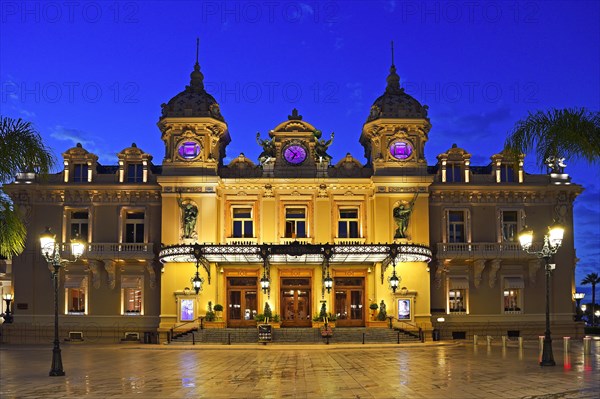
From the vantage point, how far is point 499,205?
4888cm

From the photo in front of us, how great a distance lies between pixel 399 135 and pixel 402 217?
533 centimetres

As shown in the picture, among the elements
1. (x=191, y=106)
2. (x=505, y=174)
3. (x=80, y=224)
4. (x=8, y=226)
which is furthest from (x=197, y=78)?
(x=8, y=226)

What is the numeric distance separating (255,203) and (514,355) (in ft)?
70.7

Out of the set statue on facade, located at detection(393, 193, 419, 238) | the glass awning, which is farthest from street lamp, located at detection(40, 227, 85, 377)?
statue on facade, located at detection(393, 193, 419, 238)

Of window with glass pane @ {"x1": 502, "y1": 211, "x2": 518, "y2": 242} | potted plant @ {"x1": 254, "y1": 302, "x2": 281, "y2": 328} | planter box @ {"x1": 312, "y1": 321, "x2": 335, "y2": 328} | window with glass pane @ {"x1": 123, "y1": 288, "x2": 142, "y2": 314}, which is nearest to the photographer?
potted plant @ {"x1": 254, "y1": 302, "x2": 281, "y2": 328}

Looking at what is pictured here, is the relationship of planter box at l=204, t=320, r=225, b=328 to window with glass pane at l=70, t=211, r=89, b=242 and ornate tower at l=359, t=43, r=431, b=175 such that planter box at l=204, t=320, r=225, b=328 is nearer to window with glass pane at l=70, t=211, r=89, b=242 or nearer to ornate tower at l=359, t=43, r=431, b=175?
window with glass pane at l=70, t=211, r=89, b=242

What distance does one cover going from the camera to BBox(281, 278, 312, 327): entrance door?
47.5 meters

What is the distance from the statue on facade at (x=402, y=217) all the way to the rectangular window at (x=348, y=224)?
2.91m

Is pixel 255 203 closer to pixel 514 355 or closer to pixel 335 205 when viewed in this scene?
pixel 335 205

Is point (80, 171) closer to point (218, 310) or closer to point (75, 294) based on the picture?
point (75, 294)

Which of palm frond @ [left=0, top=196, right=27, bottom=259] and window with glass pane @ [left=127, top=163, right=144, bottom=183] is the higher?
window with glass pane @ [left=127, top=163, right=144, bottom=183]

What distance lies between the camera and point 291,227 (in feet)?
158

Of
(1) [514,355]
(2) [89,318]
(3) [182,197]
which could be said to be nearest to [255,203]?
(3) [182,197]

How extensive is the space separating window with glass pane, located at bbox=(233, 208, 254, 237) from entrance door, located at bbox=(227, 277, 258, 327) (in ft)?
9.98
